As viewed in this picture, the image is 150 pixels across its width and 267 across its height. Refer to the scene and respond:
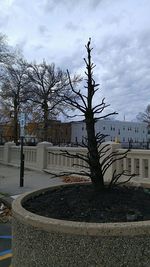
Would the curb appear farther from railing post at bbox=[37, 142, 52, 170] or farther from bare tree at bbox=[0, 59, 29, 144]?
bare tree at bbox=[0, 59, 29, 144]

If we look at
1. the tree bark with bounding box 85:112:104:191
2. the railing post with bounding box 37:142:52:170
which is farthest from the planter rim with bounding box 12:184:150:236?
the railing post with bounding box 37:142:52:170

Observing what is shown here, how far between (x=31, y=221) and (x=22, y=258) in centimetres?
37

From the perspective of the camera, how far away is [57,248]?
2.44m

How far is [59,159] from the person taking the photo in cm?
1239

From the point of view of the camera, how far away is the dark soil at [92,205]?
2867mm

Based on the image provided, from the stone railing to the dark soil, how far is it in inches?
23.8

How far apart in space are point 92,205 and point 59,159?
9304 millimetres

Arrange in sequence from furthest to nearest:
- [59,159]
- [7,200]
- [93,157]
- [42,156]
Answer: [42,156], [59,159], [7,200], [93,157]

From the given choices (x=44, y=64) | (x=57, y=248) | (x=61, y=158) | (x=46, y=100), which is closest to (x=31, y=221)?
(x=57, y=248)

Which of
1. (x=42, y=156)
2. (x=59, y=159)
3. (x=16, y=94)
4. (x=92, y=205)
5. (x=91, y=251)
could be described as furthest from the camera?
(x=16, y=94)

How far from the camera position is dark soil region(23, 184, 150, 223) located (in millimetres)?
2867

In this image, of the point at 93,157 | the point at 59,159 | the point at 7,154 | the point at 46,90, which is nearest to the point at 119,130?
the point at 46,90

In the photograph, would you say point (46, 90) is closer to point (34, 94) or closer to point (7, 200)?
point (34, 94)

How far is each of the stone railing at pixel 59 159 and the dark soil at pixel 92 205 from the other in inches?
23.8
